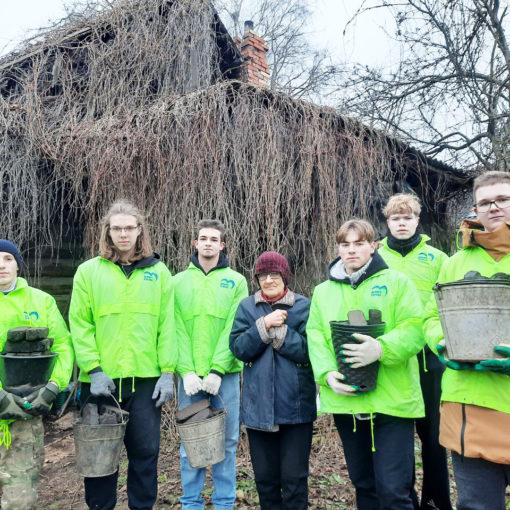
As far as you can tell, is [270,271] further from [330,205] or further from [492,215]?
[330,205]

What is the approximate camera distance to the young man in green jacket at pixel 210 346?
2.89 m

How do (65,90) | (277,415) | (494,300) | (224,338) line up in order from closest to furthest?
1. (494,300)
2. (277,415)
3. (224,338)
4. (65,90)

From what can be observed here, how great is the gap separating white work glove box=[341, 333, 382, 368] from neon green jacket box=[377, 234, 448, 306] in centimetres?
97

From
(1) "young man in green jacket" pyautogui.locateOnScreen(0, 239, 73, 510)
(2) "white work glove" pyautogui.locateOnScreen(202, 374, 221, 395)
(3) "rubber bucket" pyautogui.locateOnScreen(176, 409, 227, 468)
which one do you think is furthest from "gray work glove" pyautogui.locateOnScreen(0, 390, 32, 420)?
(2) "white work glove" pyautogui.locateOnScreen(202, 374, 221, 395)

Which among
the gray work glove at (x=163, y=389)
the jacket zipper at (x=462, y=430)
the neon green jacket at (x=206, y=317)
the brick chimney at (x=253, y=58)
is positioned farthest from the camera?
the brick chimney at (x=253, y=58)

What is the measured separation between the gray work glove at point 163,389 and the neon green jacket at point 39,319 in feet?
1.80

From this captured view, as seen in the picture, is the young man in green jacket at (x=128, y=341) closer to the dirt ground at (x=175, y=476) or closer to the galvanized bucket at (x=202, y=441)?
the galvanized bucket at (x=202, y=441)

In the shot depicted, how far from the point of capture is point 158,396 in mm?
2773

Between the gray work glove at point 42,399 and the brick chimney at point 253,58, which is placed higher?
the brick chimney at point 253,58

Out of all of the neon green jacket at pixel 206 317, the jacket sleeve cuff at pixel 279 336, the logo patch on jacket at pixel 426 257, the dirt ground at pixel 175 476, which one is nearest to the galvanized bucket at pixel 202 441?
the neon green jacket at pixel 206 317

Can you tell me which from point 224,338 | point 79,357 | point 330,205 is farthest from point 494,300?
point 330,205

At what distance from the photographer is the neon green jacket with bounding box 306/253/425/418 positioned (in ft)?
7.57

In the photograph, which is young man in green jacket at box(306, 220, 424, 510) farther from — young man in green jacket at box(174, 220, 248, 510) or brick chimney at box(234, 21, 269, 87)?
brick chimney at box(234, 21, 269, 87)

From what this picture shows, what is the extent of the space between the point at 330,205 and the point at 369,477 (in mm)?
2784
